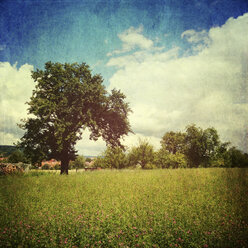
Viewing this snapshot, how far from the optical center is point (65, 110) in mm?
15789

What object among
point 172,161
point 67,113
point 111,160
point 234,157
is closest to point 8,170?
point 67,113

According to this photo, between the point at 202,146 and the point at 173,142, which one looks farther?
the point at 173,142

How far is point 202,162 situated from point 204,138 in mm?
6330

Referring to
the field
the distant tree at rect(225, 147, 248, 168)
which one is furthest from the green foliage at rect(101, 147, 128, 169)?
the distant tree at rect(225, 147, 248, 168)

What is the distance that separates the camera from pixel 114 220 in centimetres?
446

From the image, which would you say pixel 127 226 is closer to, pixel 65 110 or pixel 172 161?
pixel 65 110

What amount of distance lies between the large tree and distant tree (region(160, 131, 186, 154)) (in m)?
30.3

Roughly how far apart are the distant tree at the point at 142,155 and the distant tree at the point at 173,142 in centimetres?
1731

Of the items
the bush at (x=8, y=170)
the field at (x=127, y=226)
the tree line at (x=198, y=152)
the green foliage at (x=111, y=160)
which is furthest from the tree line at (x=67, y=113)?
the tree line at (x=198, y=152)

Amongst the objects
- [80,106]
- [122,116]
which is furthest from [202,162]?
[80,106]

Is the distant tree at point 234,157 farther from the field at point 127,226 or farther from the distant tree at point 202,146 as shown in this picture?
the field at point 127,226

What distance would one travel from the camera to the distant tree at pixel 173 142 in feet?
151

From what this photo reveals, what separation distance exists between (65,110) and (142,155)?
1725cm

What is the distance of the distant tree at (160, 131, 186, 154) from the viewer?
46.1 meters
